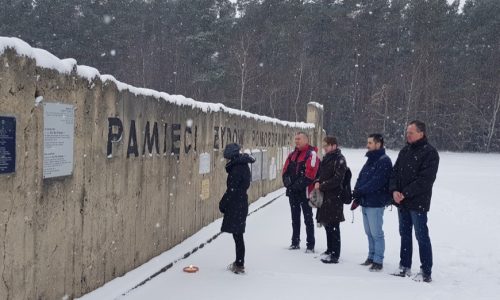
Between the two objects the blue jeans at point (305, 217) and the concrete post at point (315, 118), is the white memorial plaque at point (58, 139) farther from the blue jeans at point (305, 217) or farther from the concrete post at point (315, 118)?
the concrete post at point (315, 118)

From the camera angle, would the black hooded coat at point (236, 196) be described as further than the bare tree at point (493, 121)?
No

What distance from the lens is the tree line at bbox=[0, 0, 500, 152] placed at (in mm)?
39500

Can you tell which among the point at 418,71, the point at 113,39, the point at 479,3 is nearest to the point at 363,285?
the point at 418,71

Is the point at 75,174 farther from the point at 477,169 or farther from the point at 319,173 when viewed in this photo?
the point at 477,169

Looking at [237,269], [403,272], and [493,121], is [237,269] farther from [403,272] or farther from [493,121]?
[493,121]

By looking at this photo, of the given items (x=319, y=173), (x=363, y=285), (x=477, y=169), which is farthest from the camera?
(x=477, y=169)

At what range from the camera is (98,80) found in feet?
15.4

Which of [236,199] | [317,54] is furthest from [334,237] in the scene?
[317,54]

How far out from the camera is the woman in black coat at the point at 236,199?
571 cm

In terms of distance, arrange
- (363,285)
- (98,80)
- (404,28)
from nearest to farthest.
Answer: (98,80), (363,285), (404,28)

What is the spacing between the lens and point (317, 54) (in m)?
43.9

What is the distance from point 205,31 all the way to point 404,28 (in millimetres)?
17765

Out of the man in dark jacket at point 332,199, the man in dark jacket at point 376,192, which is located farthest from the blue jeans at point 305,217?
the man in dark jacket at point 376,192

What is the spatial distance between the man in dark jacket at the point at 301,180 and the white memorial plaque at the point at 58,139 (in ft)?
11.4
